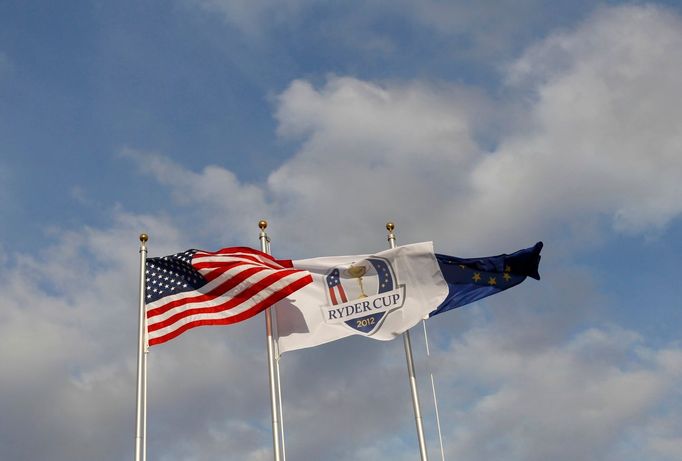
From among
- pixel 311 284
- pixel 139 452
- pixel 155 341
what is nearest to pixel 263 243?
pixel 311 284

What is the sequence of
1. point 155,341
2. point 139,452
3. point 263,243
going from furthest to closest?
1. point 263,243
2. point 155,341
3. point 139,452

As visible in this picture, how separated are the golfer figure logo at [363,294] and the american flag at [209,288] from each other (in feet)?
5.85

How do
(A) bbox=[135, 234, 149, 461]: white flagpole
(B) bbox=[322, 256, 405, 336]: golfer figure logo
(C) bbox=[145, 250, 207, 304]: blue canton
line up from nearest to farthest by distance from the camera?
(A) bbox=[135, 234, 149, 461]: white flagpole < (B) bbox=[322, 256, 405, 336]: golfer figure logo < (C) bbox=[145, 250, 207, 304]: blue canton

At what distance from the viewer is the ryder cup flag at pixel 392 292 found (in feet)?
112

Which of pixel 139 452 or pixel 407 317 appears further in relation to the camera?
pixel 407 317

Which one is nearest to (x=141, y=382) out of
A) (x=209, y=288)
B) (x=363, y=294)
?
(x=209, y=288)

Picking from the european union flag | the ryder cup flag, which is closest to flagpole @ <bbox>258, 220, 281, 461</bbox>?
the ryder cup flag

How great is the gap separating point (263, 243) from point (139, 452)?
32.0 feet

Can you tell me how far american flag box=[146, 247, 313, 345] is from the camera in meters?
33.5

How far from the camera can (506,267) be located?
34.6 m

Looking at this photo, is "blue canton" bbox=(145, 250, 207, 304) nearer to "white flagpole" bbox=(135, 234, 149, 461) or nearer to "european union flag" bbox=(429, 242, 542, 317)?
"white flagpole" bbox=(135, 234, 149, 461)

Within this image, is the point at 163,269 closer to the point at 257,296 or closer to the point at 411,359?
the point at 257,296

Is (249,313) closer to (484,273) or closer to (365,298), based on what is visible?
(365,298)

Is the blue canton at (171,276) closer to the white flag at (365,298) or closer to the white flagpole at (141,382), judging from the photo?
the white flagpole at (141,382)
